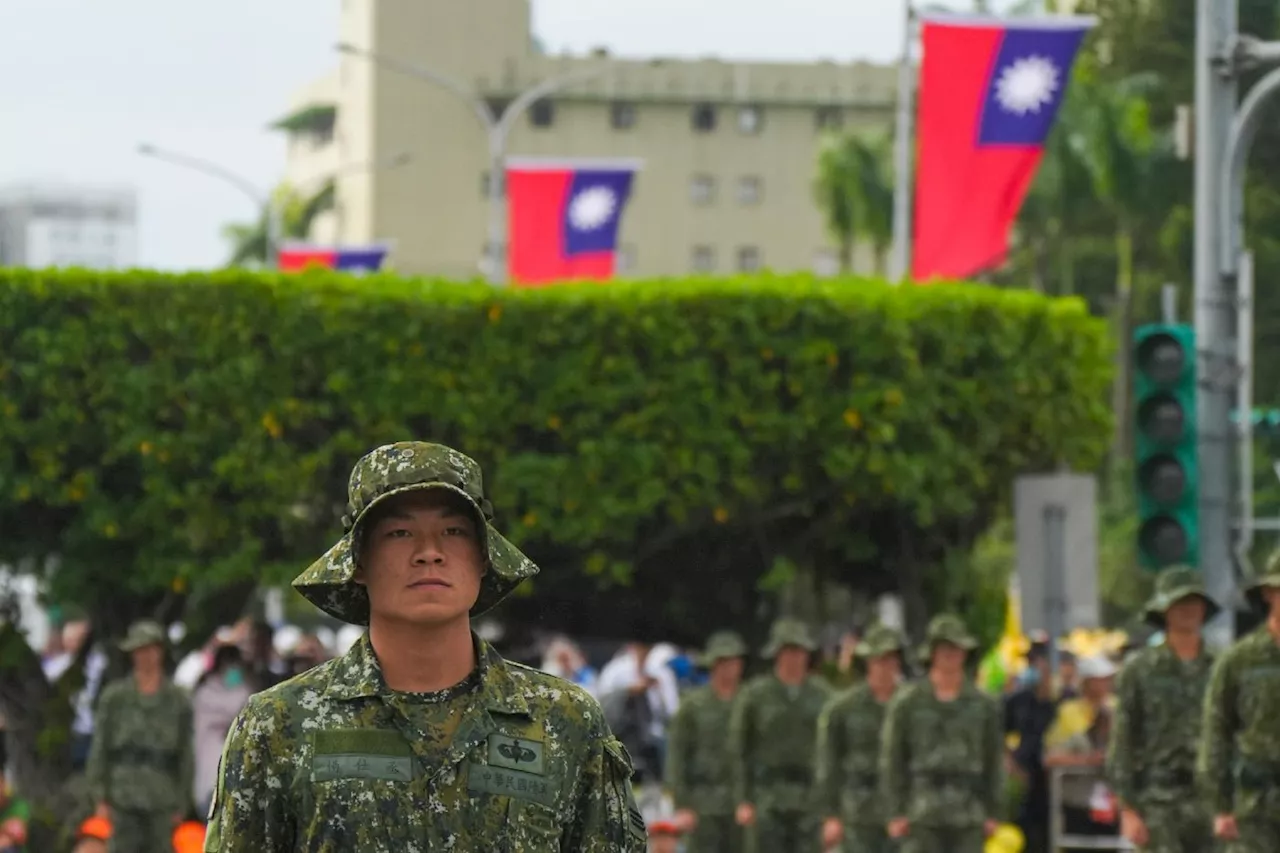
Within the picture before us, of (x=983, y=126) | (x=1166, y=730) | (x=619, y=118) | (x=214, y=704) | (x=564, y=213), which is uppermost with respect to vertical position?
(x=619, y=118)

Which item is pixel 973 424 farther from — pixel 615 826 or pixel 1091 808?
pixel 615 826

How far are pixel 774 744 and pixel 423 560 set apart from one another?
1398cm

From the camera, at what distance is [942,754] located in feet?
54.3

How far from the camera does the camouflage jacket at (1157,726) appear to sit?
47.4 feet

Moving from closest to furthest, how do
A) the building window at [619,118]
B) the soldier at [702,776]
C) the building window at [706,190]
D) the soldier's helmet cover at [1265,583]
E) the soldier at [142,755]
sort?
the soldier's helmet cover at [1265,583], the soldier at [142,755], the soldier at [702,776], the building window at [619,118], the building window at [706,190]

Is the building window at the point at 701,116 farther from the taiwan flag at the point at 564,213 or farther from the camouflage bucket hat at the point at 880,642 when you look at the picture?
the camouflage bucket hat at the point at 880,642

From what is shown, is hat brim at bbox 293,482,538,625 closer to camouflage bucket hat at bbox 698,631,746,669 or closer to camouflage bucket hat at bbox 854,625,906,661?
camouflage bucket hat at bbox 854,625,906,661

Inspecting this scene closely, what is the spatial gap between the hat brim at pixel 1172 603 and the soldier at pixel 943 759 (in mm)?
1812

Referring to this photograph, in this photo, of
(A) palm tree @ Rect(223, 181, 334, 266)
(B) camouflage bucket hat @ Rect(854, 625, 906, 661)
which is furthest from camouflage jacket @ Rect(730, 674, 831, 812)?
(A) palm tree @ Rect(223, 181, 334, 266)

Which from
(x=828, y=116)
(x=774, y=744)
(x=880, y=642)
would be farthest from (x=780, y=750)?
(x=828, y=116)

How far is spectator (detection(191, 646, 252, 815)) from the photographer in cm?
2145

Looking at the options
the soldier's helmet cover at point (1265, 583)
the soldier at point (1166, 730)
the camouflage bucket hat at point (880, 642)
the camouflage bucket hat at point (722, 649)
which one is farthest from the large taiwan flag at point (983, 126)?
the soldier's helmet cover at point (1265, 583)

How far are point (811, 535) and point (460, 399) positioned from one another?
3.48m

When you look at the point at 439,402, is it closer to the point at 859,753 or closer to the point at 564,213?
the point at 859,753
